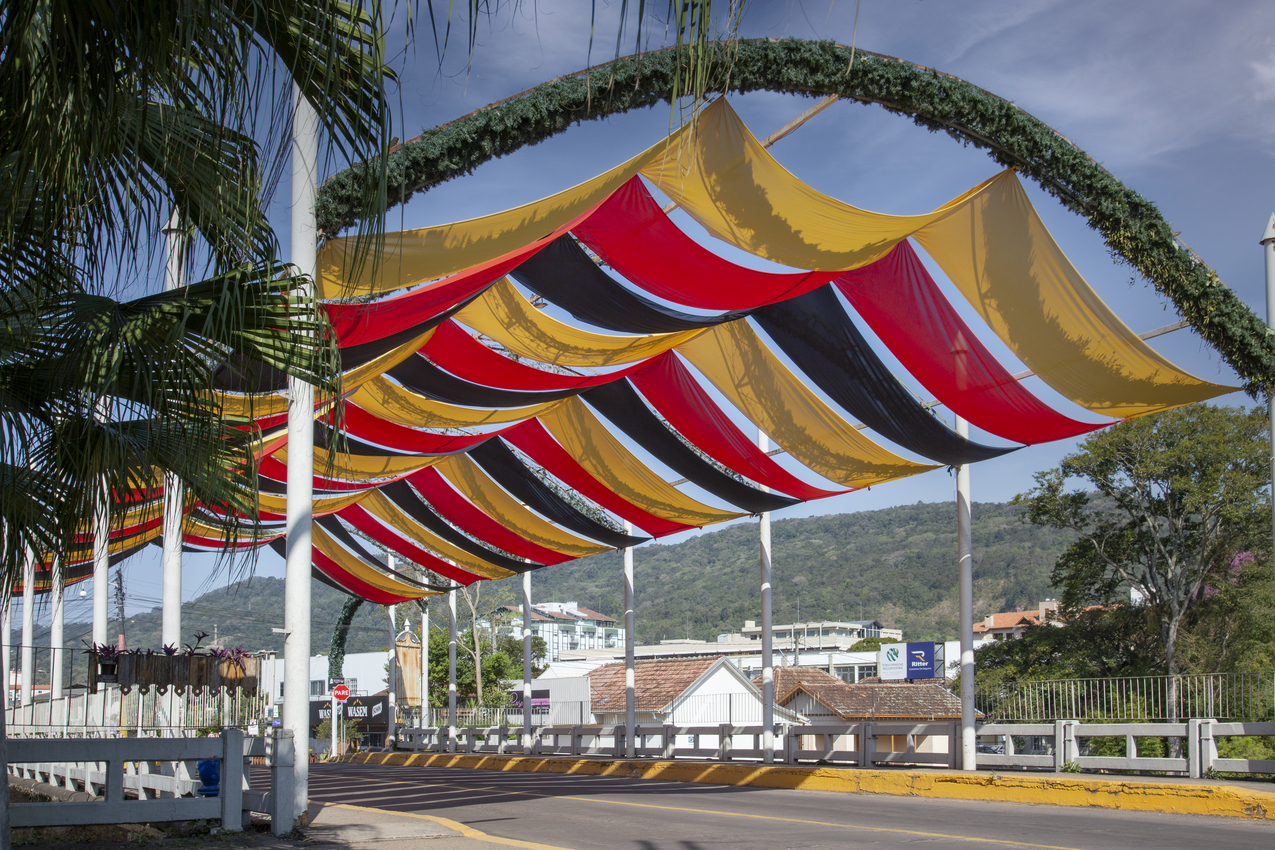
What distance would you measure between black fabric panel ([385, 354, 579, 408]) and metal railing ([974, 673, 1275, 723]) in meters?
6.78

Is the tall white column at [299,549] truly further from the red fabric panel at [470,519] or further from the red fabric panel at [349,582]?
the red fabric panel at [349,582]

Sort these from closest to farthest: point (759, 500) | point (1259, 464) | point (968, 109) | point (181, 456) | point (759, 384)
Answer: point (181, 456) → point (968, 109) → point (759, 384) → point (759, 500) → point (1259, 464)

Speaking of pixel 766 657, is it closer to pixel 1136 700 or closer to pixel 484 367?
pixel 1136 700

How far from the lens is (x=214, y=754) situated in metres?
7.45

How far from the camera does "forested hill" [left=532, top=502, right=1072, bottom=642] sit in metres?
139

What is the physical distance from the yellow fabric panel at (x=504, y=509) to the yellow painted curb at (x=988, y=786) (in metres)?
3.65

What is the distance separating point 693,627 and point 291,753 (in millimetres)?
152539

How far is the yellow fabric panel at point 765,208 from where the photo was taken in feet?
25.2

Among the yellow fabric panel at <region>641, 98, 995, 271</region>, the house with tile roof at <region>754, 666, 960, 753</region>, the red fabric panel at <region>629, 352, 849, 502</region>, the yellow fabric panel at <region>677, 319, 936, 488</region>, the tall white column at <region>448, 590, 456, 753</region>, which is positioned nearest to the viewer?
the yellow fabric panel at <region>641, 98, 995, 271</region>

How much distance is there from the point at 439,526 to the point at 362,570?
5424 mm

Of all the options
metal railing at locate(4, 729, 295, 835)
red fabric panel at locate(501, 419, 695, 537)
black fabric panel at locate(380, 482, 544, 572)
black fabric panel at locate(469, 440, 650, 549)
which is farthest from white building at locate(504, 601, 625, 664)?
metal railing at locate(4, 729, 295, 835)

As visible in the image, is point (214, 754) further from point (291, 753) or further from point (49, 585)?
point (49, 585)

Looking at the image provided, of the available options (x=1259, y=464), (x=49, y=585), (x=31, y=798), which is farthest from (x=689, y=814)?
(x=1259, y=464)

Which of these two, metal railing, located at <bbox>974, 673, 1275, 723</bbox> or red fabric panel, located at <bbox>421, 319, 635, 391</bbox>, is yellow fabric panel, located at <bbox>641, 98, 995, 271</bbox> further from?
metal railing, located at <bbox>974, 673, 1275, 723</bbox>
